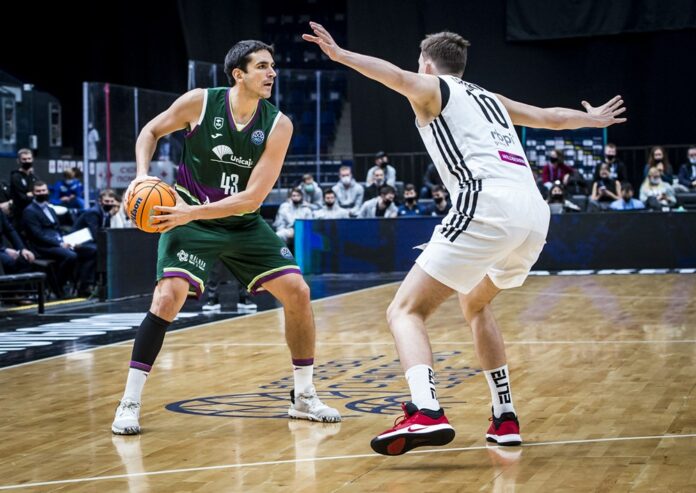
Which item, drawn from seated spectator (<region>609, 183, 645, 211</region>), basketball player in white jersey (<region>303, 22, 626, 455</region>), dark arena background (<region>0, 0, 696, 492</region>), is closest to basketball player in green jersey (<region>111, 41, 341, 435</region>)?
dark arena background (<region>0, 0, 696, 492</region>)

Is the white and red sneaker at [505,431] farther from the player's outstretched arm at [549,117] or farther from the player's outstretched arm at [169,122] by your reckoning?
the player's outstretched arm at [169,122]

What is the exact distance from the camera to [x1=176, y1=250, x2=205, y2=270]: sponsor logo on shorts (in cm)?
561

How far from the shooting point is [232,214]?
5504 millimetres

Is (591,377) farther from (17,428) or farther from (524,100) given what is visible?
(524,100)

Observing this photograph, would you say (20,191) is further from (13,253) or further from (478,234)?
(478,234)

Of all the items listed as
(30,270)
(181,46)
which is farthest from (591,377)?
(181,46)

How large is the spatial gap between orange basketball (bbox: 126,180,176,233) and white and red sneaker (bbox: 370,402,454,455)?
150cm

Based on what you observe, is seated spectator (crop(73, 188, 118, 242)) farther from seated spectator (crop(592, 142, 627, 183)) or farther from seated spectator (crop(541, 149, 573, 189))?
seated spectator (crop(592, 142, 627, 183))

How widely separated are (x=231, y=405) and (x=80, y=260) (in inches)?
335

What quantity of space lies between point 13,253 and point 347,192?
752 cm

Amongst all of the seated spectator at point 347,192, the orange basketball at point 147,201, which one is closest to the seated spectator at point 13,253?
the seated spectator at point 347,192

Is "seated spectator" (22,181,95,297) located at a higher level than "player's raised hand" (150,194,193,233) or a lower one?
lower

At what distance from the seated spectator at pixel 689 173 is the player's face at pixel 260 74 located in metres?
14.7

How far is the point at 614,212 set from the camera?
1725 cm
